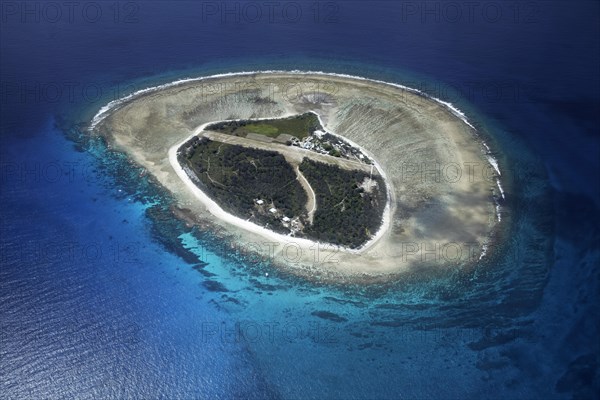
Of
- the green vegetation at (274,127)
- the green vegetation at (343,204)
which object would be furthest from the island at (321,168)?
the green vegetation at (274,127)

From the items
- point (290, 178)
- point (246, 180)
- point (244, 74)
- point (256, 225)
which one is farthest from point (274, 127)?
point (256, 225)

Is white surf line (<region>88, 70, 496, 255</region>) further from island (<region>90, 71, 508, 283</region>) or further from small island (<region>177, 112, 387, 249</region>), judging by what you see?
small island (<region>177, 112, 387, 249</region>)

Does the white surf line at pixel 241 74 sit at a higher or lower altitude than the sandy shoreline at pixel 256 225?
higher

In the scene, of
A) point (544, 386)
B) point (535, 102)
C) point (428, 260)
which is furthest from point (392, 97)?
point (544, 386)

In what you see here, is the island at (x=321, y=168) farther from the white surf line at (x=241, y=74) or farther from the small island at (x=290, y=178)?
the white surf line at (x=241, y=74)

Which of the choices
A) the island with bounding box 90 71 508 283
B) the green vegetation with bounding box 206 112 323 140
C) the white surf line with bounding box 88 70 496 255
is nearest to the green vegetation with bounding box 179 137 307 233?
the island with bounding box 90 71 508 283

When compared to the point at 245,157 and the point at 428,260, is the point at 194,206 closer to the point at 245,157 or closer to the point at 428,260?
the point at 245,157
